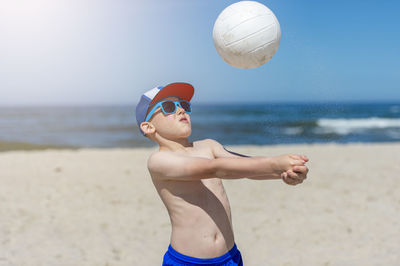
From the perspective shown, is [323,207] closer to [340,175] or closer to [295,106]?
[340,175]

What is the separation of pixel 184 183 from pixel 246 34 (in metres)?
0.97

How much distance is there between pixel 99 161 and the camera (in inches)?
400

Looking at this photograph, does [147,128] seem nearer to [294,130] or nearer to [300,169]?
[300,169]

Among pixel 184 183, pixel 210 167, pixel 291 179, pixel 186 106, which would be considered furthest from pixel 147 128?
pixel 291 179

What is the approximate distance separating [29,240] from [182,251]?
3.54 metres

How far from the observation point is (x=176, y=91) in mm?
2357

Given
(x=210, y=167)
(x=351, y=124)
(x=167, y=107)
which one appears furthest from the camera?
(x=351, y=124)

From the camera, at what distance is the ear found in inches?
91.8

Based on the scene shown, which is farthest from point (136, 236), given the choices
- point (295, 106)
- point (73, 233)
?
point (295, 106)

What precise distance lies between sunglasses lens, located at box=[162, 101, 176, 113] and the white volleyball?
0.49 meters

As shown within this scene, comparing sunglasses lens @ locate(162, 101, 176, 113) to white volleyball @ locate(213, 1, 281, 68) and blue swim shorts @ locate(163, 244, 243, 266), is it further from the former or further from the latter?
blue swim shorts @ locate(163, 244, 243, 266)

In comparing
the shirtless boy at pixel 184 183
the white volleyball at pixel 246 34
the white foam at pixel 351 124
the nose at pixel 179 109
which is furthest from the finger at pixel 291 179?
the white foam at pixel 351 124

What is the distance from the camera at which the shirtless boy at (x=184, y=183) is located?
2.14 metres

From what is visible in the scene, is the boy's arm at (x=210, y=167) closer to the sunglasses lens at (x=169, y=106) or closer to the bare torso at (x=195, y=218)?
the bare torso at (x=195, y=218)
